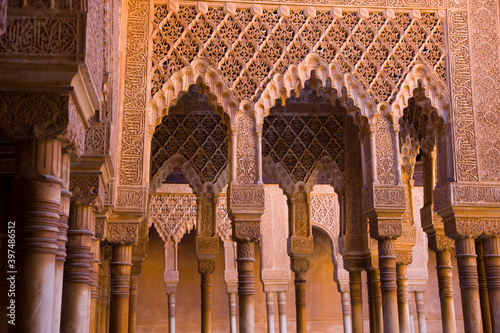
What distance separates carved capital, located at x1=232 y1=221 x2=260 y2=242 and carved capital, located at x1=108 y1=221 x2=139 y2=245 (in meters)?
1.28

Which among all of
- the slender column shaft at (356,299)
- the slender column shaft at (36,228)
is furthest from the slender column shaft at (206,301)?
the slender column shaft at (36,228)

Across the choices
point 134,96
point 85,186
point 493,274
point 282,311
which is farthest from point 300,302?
point 85,186

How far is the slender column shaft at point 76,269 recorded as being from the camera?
6465 mm

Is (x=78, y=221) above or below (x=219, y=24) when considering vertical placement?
below

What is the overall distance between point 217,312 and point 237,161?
11.1 meters

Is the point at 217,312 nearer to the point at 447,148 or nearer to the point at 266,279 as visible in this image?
the point at 266,279

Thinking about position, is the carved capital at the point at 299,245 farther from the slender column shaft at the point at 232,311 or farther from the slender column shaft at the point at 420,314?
the slender column shaft at the point at 420,314

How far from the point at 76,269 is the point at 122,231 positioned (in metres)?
1.81

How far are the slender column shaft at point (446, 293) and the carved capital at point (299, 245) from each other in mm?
2193

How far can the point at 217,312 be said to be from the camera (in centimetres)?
1872

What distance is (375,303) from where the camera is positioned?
11.3 metres

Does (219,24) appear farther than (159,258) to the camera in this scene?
No

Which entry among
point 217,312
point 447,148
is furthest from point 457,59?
point 217,312

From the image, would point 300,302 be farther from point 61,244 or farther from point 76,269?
point 61,244
